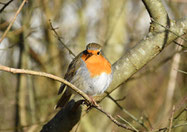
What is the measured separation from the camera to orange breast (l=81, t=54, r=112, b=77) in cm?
339

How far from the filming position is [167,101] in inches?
212

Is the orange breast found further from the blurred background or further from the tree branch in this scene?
the blurred background

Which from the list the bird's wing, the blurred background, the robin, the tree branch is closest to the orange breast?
the robin

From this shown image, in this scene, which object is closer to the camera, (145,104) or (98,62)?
(98,62)

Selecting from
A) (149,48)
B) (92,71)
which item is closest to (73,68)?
(92,71)

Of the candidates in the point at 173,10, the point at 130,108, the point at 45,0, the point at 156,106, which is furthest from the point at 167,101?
the point at 45,0

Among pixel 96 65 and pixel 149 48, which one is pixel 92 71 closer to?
pixel 96 65

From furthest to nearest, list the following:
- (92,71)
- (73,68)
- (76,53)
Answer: (76,53) → (73,68) → (92,71)

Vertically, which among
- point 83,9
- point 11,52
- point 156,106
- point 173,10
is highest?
point 83,9

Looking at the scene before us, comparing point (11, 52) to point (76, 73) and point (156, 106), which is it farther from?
point (156, 106)

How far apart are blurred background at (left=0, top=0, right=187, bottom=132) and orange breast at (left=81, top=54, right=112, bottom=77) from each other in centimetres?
104

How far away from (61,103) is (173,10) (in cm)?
289

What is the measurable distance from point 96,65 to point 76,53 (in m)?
1.36

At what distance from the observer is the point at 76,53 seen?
187 inches
